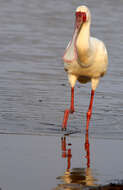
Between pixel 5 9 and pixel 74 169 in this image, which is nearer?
pixel 74 169

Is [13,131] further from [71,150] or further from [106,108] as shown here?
[106,108]

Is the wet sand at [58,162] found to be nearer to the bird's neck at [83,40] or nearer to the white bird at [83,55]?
the white bird at [83,55]

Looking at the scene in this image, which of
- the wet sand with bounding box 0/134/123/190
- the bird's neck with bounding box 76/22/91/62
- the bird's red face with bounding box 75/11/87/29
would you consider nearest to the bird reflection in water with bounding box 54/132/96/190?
the wet sand with bounding box 0/134/123/190

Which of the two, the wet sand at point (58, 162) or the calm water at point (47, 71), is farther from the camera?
the calm water at point (47, 71)

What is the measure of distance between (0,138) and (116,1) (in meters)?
16.0

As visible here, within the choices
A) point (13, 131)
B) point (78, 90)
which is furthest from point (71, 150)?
point (78, 90)

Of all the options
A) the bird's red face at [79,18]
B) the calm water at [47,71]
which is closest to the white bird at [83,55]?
the bird's red face at [79,18]

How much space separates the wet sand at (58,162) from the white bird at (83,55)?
0.86 meters

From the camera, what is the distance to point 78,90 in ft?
37.4

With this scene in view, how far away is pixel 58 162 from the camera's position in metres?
7.05

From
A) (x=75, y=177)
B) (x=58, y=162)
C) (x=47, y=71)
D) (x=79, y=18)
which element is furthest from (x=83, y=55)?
(x=47, y=71)

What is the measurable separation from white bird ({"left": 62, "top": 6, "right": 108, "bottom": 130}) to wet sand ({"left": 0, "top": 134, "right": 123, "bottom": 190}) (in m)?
0.86

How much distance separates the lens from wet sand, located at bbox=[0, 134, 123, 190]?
20.6 feet

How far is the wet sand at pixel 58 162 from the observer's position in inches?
247
